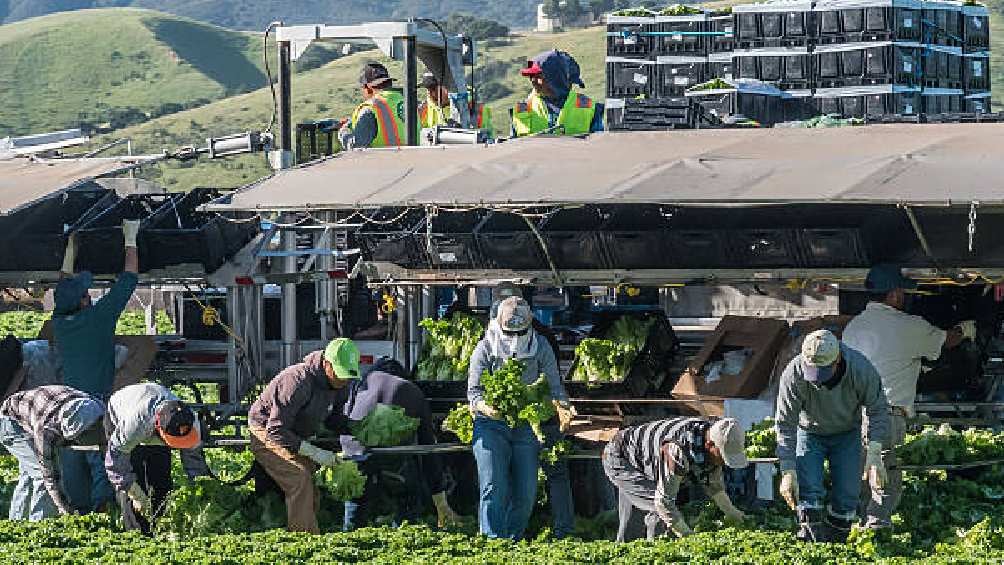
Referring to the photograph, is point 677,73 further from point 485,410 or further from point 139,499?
point 139,499

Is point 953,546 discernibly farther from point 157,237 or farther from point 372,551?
point 157,237

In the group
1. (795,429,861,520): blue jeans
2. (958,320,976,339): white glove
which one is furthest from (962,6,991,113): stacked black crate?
(795,429,861,520): blue jeans

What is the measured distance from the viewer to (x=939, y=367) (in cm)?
1479

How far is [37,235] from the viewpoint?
54.5ft

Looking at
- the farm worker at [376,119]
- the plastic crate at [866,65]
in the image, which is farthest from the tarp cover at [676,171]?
the plastic crate at [866,65]

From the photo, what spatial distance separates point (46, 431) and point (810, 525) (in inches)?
195

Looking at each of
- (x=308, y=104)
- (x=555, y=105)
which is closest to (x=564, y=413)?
(x=555, y=105)

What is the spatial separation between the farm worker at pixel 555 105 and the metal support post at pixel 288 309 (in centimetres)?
209

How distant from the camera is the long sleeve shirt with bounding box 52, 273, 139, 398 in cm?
1518

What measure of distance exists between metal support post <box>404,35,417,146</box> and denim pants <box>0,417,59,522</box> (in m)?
4.78

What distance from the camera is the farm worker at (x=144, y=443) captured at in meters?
13.1

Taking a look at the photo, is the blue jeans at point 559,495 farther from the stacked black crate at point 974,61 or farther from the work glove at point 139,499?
the stacked black crate at point 974,61

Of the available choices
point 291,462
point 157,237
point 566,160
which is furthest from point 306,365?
point 157,237

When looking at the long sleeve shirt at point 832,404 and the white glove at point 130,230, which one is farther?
the white glove at point 130,230
